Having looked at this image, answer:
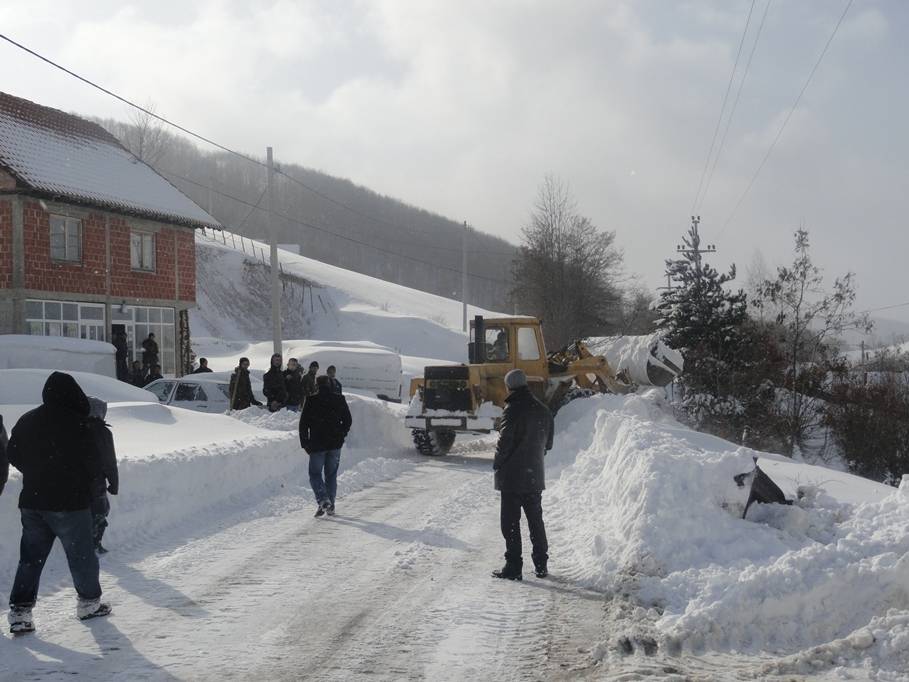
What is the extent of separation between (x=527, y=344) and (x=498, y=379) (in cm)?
107

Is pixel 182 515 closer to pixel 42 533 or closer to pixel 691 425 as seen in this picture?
pixel 42 533

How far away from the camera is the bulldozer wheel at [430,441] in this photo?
1831cm

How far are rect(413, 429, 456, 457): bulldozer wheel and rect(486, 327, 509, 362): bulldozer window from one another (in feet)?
6.06

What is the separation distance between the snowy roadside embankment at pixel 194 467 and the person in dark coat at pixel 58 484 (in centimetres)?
127

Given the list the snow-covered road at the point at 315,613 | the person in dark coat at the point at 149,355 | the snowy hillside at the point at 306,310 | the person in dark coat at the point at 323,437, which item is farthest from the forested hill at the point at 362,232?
the snow-covered road at the point at 315,613

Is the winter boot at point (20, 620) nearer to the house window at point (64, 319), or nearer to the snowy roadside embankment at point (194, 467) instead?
the snowy roadside embankment at point (194, 467)

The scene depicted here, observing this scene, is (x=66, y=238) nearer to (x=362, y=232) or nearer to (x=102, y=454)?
(x=102, y=454)

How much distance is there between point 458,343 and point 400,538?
53.8 m

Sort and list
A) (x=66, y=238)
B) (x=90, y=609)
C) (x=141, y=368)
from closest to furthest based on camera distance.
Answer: (x=90, y=609) → (x=141, y=368) → (x=66, y=238)

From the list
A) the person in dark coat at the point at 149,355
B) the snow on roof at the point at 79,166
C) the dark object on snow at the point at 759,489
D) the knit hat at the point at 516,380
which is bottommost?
the dark object on snow at the point at 759,489

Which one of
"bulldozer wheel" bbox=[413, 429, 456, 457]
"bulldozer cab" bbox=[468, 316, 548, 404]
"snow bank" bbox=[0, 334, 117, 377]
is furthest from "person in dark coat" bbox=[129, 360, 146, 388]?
"bulldozer cab" bbox=[468, 316, 548, 404]

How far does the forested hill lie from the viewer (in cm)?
13888

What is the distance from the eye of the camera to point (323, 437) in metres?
11.2

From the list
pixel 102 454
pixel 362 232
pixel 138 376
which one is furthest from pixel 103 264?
pixel 362 232
